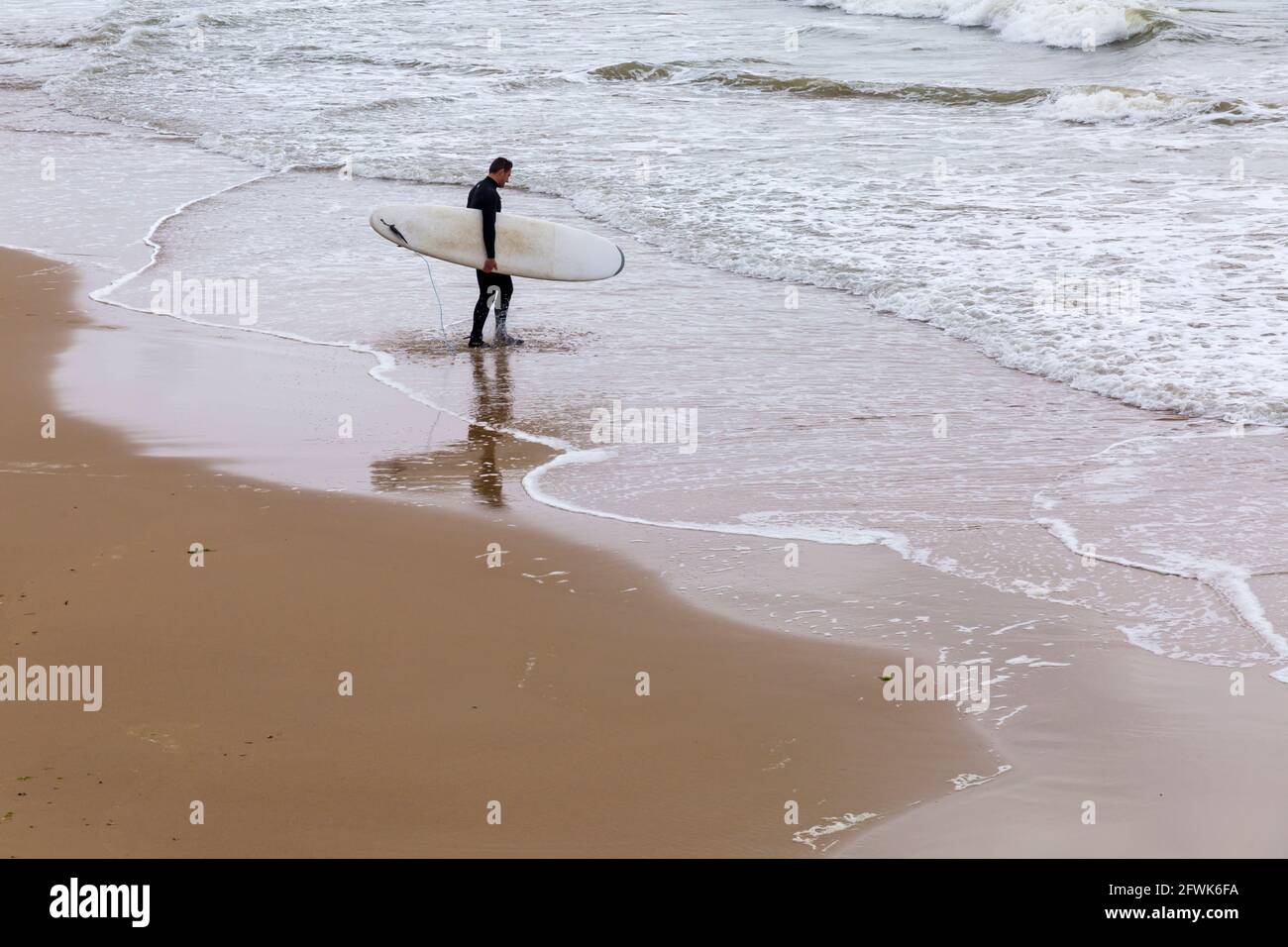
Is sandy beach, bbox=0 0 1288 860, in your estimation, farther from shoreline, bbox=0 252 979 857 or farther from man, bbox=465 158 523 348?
man, bbox=465 158 523 348

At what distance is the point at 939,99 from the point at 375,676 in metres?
19.0

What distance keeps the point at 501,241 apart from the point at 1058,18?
68.6 feet

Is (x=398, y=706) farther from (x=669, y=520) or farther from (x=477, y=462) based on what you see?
(x=477, y=462)

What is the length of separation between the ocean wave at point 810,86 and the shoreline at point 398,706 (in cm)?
1740

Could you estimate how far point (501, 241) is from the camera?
1116cm

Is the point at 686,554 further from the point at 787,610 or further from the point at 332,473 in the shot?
the point at 332,473

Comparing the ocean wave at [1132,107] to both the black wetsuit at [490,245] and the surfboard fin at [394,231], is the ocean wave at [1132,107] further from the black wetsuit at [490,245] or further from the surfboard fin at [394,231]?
the surfboard fin at [394,231]

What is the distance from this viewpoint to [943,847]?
4023mm

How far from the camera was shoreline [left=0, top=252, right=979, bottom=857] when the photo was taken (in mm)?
4078

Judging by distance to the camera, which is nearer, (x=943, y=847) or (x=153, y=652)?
(x=943, y=847)

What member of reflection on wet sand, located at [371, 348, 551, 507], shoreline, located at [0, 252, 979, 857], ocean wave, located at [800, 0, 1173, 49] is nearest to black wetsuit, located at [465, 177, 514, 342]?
reflection on wet sand, located at [371, 348, 551, 507]

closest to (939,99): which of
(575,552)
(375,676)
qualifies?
(575,552)

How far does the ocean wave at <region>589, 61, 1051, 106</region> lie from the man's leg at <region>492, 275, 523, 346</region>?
13.0 metres

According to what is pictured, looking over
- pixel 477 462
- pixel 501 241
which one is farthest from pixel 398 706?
pixel 501 241
